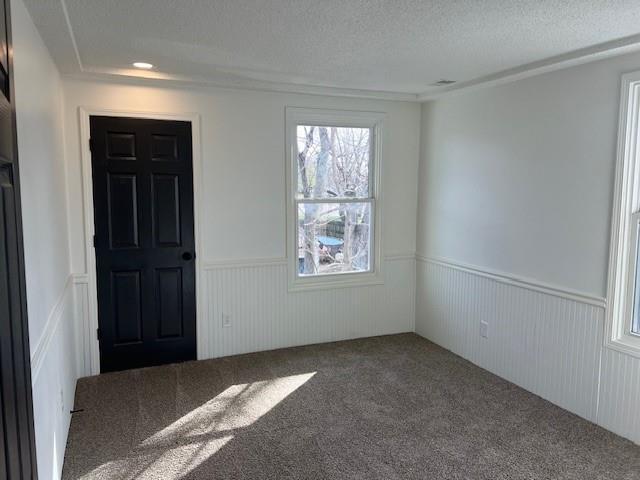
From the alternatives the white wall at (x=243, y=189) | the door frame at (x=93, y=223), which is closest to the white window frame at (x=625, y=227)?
the white wall at (x=243, y=189)

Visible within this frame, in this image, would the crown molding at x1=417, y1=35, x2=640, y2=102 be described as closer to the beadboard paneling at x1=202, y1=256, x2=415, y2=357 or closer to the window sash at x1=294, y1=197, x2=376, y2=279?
the window sash at x1=294, y1=197, x2=376, y2=279

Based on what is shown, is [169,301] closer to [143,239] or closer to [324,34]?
[143,239]

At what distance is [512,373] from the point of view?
12.3 feet

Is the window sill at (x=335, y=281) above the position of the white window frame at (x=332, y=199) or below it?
below

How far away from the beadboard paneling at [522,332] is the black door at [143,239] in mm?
2282

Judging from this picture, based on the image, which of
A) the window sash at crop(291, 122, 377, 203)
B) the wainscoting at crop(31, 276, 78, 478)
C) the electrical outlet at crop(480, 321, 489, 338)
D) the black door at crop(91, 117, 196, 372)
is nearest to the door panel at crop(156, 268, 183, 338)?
the black door at crop(91, 117, 196, 372)

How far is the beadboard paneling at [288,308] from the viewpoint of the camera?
4203 millimetres

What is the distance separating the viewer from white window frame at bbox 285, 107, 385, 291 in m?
4.31

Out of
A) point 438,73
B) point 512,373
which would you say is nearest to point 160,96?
point 438,73

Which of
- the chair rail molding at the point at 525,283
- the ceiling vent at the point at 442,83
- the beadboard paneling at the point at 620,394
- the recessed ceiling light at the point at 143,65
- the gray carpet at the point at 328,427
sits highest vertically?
the ceiling vent at the point at 442,83

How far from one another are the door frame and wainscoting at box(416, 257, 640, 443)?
220cm

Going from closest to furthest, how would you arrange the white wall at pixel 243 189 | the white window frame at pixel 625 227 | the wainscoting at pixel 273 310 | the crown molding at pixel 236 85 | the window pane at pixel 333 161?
the white window frame at pixel 625 227 → the crown molding at pixel 236 85 → the white wall at pixel 243 189 → the wainscoting at pixel 273 310 → the window pane at pixel 333 161

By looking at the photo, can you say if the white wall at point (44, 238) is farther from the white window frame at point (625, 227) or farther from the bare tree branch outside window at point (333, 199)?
the white window frame at point (625, 227)

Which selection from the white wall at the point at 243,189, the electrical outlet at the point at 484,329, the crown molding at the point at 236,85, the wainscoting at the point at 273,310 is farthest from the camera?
the wainscoting at the point at 273,310
